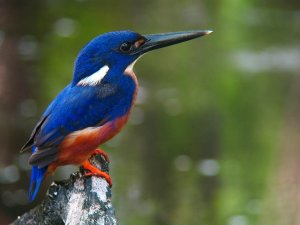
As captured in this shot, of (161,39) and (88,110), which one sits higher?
(161,39)

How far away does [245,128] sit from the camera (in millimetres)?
6586

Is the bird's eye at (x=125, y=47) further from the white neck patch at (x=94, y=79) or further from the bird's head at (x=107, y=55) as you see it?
the white neck patch at (x=94, y=79)

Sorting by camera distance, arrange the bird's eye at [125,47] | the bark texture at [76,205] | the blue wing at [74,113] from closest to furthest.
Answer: the bark texture at [76,205] → the blue wing at [74,113] → the bird's eye at [125,47]

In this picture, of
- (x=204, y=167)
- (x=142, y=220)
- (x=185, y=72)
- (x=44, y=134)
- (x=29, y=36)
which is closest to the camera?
(x=44, y=134)

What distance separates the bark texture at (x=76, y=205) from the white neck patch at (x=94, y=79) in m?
0.35

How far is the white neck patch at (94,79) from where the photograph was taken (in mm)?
3115

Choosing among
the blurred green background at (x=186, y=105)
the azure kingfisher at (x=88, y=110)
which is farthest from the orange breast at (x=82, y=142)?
the blurred green background at (x=186, y=105)

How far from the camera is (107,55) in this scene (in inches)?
124

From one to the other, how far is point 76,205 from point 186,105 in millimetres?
4137

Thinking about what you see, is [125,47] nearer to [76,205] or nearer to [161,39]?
[161,39]

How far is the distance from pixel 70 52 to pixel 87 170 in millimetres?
4927

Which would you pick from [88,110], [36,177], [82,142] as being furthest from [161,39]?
[36,177]

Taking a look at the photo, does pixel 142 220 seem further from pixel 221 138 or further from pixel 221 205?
pixel 221 138

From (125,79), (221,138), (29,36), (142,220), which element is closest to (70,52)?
(29,36)
